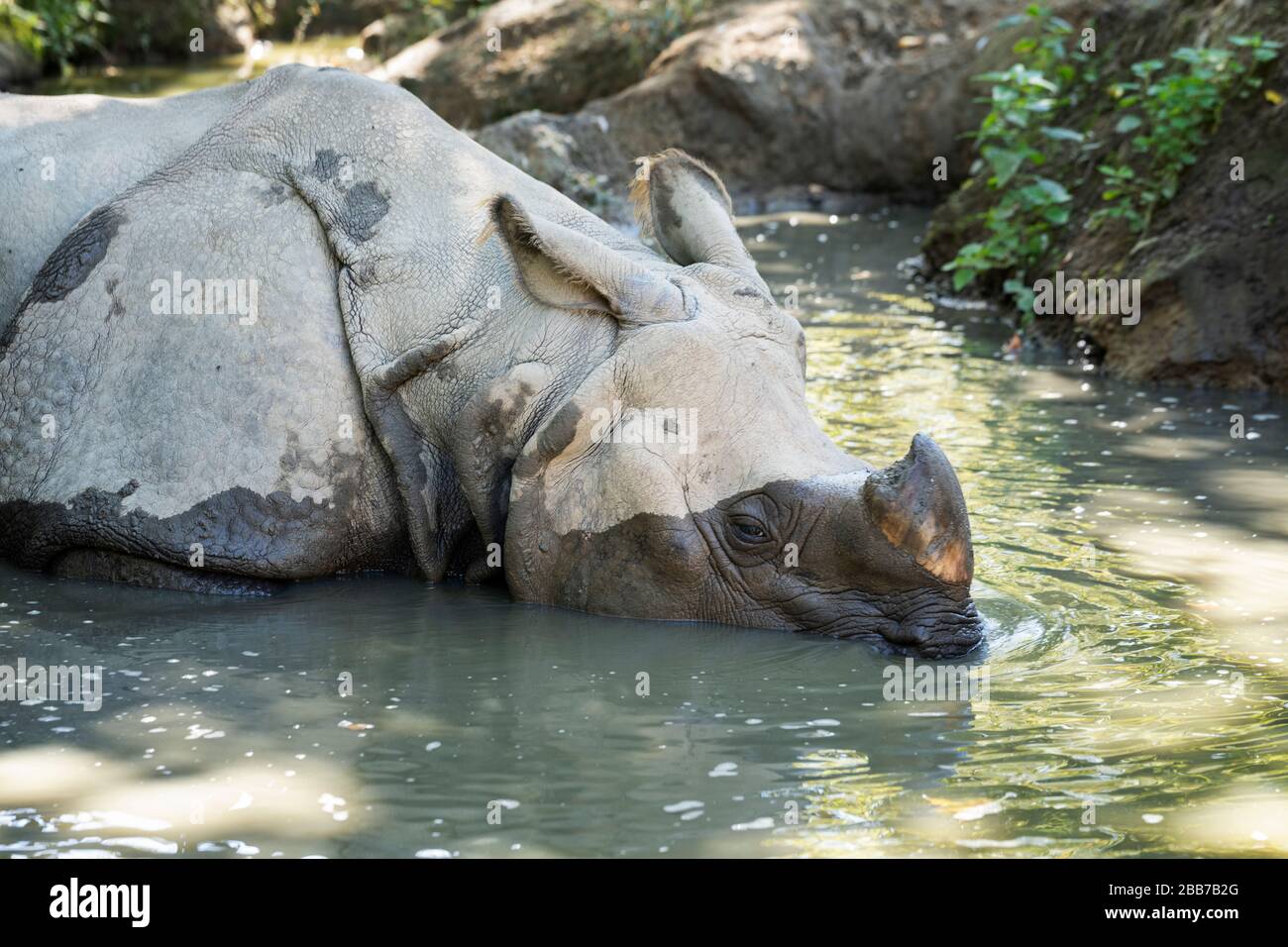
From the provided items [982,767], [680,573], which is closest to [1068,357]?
[680,573]

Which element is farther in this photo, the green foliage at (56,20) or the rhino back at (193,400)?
the green foliage at (56,20)

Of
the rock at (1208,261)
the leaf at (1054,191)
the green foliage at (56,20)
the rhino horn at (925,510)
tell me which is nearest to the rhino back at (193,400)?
the rhino horn at (925,510)

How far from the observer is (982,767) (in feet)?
15.4

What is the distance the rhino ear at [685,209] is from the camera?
21.5ft

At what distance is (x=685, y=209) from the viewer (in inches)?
264

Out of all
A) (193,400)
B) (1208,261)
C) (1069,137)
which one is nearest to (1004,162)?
(1069,137)

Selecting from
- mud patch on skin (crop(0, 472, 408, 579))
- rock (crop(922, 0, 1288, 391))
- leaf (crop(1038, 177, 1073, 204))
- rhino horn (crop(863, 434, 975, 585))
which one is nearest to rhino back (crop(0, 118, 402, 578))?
mud patch on skin (crop(0, 472, 408, 579))

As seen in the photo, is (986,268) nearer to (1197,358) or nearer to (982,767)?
(1197,358)

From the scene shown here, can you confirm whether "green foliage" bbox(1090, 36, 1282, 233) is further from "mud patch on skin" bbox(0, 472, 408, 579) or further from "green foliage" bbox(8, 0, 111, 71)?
"green foliage" bbox(8, 0, 111, 71)

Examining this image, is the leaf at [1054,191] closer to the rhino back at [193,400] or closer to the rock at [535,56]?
the rhino back at [193,400]

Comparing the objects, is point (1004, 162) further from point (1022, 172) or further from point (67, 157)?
point (67, 157)

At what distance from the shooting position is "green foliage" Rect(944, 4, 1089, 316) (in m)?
11.3

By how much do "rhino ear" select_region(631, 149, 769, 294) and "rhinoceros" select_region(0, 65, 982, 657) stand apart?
0.09 ft
